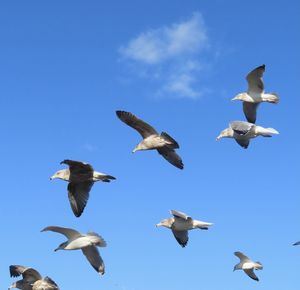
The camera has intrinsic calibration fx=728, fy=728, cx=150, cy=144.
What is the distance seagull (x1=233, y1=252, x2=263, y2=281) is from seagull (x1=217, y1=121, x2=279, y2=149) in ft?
24.3

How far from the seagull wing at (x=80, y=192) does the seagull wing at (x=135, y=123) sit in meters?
2.26

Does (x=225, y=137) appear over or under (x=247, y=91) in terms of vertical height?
under

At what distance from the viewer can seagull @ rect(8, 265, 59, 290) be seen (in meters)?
24.4

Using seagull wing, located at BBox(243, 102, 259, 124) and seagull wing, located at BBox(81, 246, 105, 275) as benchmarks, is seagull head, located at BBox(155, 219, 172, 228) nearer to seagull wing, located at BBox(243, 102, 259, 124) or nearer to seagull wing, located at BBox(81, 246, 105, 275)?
seagull wing, located at BBox(81, 246, 105, 275)

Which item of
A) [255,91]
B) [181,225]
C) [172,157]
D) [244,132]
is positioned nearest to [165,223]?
[181,225]

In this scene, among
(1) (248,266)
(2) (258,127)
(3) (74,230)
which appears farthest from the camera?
(1) (248,266)

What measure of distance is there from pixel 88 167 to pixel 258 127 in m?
5.88

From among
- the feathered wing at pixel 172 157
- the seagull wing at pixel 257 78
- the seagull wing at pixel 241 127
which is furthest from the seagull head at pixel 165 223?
the seagull wing at pixel 257 78

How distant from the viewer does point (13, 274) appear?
85.4 ft

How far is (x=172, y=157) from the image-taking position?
23469mm

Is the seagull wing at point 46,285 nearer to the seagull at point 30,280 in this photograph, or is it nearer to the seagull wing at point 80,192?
the seagull at point 30,280

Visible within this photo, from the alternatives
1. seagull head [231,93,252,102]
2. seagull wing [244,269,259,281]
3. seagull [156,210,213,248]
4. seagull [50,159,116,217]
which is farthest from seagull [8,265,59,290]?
seagull wing [244,269,259,281]

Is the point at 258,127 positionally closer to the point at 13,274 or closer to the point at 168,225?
the point at 168,225

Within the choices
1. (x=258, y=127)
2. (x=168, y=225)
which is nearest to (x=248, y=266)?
(x=168, y=225)
